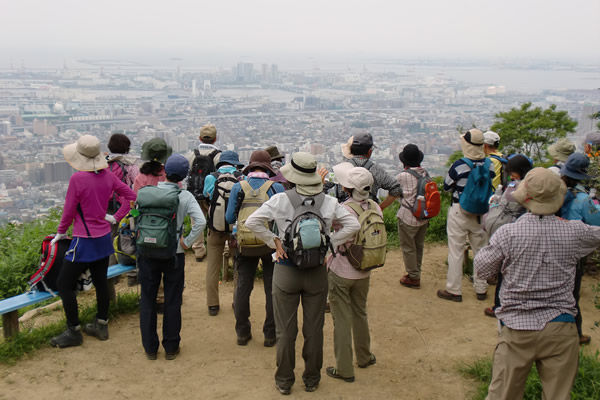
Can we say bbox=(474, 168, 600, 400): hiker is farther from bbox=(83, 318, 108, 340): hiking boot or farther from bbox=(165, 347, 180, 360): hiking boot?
bbox=(83, 318, 108, 340): hiking boot

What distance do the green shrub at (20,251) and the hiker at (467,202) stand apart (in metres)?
5.55

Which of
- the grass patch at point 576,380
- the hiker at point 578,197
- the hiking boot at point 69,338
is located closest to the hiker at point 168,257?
the hiking boot at point 69,338

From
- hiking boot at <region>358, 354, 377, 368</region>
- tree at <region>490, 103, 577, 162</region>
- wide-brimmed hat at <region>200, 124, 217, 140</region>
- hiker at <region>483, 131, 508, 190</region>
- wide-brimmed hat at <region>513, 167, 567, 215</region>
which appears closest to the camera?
wide-brimmed hat at <region>513, 167, 567, 215</region>

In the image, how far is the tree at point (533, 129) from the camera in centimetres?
1293

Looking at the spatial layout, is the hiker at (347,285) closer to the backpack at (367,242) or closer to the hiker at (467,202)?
the backpack at (367,242)

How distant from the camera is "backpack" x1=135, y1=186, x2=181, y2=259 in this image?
4578 millimetres

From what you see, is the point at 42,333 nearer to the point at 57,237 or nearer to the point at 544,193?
the point at 57,237

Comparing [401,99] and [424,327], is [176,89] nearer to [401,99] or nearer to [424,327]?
[401,99]

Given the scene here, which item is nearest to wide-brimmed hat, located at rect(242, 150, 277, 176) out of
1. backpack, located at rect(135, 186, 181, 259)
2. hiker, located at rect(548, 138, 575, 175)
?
backpack, located at rect(135, 186, 181, 259)

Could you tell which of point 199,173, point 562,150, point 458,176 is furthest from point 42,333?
point 562,150

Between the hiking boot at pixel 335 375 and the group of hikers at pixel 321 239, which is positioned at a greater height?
the group of hikers at pixel 321 239

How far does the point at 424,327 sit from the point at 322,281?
2178mm

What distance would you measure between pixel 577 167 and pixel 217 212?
3.40 m

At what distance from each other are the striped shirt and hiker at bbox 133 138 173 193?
321 centimetres
